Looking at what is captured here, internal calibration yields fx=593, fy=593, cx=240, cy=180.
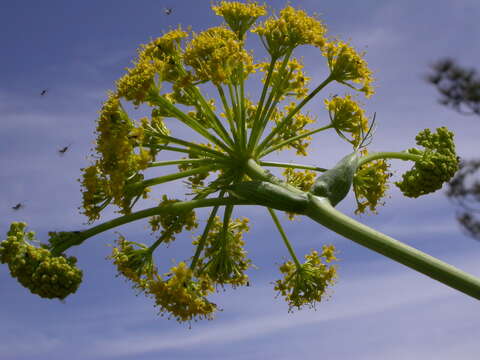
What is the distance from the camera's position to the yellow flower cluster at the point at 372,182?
750 cm

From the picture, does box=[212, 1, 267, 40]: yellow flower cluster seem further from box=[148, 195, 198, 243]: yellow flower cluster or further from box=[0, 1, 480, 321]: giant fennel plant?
box=[148, 195, 198, 243]: yellow flower cluster

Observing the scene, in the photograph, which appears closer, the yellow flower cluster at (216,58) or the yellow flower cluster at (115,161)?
the yellow flower cluster at (115,161)

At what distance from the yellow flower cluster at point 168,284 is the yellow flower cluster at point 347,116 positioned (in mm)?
2647

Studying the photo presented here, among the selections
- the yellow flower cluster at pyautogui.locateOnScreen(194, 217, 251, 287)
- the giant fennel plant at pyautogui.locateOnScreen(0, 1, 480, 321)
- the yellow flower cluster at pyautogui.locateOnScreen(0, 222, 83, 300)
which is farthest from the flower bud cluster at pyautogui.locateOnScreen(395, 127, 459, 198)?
the yellow flower cluster at pyautogui.locateOnScreen(0, 222, 83, 300)

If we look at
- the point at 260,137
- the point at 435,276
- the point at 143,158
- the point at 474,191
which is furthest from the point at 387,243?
the point at 474,191

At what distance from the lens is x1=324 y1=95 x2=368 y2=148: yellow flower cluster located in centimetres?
778

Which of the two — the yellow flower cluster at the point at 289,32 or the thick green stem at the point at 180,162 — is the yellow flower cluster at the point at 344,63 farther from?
the thick green stem at the point at 180,162

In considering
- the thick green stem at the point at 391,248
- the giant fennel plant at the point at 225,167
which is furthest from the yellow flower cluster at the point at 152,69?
the thick green stem at the point at 391,248

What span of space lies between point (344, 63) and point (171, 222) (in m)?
2.97

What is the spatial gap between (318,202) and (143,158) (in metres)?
1.96

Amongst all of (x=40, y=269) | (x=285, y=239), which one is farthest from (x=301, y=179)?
(x=40, y=269)

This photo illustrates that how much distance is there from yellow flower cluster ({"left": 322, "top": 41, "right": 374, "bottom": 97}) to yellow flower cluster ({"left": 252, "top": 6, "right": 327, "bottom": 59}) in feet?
1.08

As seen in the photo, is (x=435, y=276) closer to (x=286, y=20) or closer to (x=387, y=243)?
(x=387, y=243)

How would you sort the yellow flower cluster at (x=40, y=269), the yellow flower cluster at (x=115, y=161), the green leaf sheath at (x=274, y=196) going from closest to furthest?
the green leaf sheath at (x=274, y=196) < the yellow flower cluster at (x=40, y=269) < the yellow flower cluster at (x=115, y=161)
